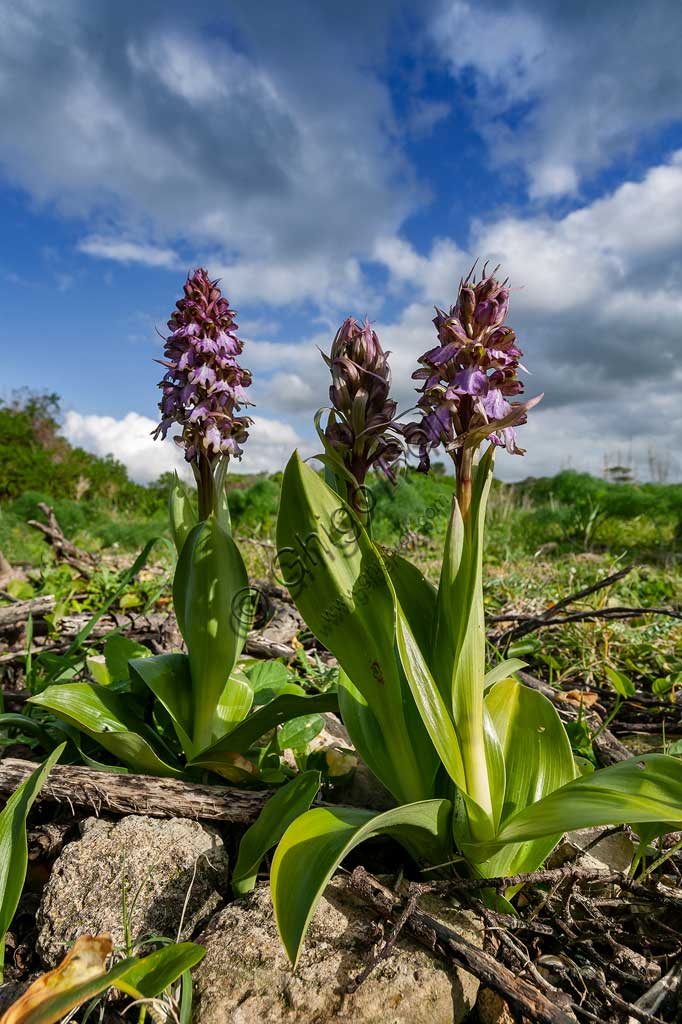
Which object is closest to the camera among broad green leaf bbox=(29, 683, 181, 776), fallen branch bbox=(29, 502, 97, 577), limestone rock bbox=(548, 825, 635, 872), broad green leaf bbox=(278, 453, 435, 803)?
broad green leaf bbox=(278, 453, 435, 803)

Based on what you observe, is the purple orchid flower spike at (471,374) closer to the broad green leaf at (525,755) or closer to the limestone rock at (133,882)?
the broad green leaf at (525,755)

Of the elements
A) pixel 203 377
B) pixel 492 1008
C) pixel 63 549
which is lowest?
pixel 492 1008

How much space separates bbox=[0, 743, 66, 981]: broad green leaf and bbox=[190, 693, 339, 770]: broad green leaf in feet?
1.58

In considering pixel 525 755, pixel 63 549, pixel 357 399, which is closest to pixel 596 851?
pixel 525 755

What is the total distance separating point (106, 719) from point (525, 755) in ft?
4.39

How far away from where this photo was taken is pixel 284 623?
3.67 m

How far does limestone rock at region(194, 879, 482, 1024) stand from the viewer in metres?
1.29

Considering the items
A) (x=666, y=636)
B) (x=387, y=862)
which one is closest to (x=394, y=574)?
(x=387, y=862)

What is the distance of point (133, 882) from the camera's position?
63.1 inches

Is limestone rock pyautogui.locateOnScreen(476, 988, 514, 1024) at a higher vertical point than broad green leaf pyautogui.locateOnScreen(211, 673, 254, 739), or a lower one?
lower

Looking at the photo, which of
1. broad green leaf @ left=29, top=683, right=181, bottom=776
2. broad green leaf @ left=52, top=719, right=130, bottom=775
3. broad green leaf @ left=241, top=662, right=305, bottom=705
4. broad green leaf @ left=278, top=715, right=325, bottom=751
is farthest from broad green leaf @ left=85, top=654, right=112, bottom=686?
broad green leaf @ left=278, top=715, right=325, bottom=751

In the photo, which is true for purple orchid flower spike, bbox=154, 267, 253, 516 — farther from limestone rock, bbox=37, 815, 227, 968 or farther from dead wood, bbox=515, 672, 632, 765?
dead wood, bbox=515, 672, 632, 765

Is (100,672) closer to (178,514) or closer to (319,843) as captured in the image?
(178,514)

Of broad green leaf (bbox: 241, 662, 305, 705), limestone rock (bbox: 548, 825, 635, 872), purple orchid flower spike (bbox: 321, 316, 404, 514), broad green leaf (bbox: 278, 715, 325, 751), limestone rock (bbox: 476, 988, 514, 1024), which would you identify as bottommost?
limestone rock (bbox: 476, 988, 514, 1024)
